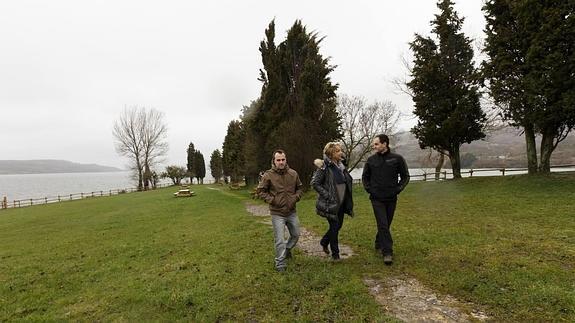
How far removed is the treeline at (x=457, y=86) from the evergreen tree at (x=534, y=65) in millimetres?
44

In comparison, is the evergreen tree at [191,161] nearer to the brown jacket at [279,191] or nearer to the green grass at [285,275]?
the green grass at [285,275]

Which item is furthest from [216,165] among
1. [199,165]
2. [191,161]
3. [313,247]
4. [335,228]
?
[335,228]

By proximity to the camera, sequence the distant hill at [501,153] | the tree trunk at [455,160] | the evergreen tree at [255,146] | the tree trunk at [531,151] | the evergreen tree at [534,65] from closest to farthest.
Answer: the evergreen tree at [534,65] → the tree trunk at [531,151] → the tree trunk at [455,160] → the evergreen tree at [255,146] → the distant hill at [501,153]

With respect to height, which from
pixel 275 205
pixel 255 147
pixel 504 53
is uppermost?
pixel 504 53

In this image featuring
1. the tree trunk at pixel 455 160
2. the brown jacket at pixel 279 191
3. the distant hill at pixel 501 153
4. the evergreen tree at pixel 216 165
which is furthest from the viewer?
the evergreen tree at pixel 216 165

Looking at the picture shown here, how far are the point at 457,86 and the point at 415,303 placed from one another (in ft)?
77.3

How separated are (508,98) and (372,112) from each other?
2062cm

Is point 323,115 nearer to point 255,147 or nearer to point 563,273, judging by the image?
point 255,147

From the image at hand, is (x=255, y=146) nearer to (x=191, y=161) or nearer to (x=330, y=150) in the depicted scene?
(x=330, y=150)

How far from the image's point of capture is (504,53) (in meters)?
18.7

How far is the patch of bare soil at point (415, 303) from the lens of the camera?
4.13 m

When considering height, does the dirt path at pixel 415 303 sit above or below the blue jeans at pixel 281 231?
below

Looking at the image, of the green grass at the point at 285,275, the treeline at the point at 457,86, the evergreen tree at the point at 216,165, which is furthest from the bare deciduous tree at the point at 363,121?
the evergreen tree at the point at 216,165

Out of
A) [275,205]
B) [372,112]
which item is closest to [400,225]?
[275,205]
